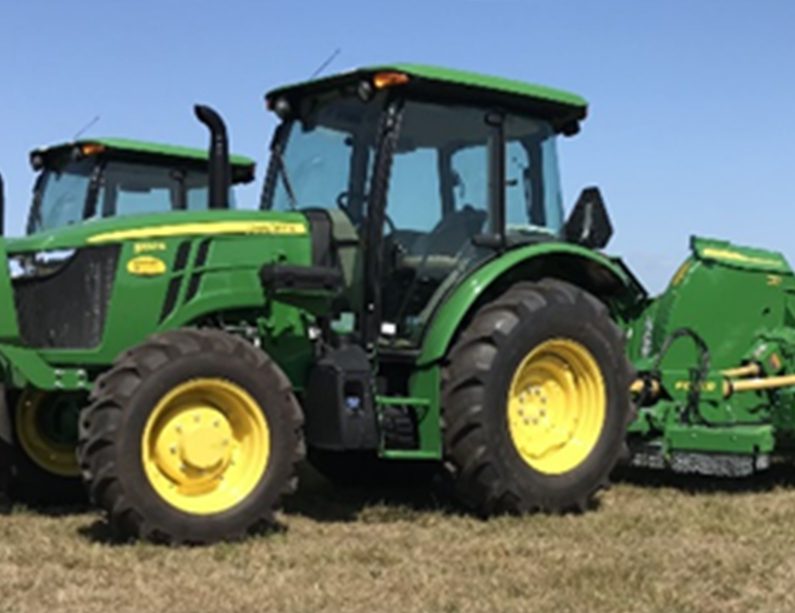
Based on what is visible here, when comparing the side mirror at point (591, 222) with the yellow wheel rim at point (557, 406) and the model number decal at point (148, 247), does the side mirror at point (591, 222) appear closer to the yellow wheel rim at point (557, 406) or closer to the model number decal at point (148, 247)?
the yellow wheel rim at point (557, 406)

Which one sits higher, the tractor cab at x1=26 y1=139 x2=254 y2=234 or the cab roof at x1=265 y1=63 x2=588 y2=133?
the cab roof at x1=265 y1=63 x2=588 y2=133

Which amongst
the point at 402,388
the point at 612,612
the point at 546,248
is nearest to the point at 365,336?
the point at 402,388

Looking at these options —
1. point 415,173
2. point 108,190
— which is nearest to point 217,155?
point 415,173

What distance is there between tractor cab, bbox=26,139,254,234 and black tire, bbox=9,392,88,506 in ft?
12.9

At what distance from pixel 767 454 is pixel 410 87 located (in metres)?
3.12

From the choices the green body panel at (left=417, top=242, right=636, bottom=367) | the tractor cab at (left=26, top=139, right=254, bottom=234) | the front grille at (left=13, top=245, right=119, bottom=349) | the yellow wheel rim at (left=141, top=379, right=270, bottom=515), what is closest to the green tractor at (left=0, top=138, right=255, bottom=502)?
the tractor cab at (left=26, top=139, right=254, bottom=234)

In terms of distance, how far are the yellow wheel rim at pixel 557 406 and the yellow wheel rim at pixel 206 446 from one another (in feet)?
5.26

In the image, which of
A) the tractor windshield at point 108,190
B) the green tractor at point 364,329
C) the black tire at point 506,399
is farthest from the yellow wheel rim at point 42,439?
the tractor windshield at point 108,190

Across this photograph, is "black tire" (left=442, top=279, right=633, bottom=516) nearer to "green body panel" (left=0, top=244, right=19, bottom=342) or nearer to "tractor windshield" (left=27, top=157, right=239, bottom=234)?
"green body panel" (left=0, top=244, right=19, bottom=342)

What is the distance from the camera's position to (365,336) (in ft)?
23.5

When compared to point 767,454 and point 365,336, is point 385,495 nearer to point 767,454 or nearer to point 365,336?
point 365,336

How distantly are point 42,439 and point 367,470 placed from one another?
1988mm

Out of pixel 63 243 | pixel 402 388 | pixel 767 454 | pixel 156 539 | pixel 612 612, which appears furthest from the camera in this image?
pixel 767 454

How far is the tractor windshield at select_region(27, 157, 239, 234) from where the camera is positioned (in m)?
11.2
